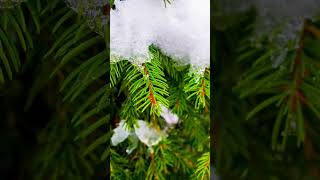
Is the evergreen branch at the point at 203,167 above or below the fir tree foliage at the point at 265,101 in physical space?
below

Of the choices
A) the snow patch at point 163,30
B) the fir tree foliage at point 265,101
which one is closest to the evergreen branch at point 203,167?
the fir tree foliage at point 265,101

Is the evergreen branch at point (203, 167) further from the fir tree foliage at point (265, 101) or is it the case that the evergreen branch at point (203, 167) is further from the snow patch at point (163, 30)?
the snow patch at point (163, 30)

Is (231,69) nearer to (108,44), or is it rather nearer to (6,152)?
(108,44)

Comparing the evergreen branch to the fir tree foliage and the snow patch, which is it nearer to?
the fir tree foliage

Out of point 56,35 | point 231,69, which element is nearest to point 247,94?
point 231,69

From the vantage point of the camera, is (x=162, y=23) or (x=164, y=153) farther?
(x=164, y=153)

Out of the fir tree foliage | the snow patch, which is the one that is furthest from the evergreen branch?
the snow patch

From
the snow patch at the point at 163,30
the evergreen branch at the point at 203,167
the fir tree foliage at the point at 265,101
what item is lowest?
the evergreen branch at the point at 203,167

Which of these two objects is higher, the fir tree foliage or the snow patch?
the snow patch

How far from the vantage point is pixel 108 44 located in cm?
54

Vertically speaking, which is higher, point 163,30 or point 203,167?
point 163,30

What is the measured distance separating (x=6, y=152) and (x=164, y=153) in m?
0.23

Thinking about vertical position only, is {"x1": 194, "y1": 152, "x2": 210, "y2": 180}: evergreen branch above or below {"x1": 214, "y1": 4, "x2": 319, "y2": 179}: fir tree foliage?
below

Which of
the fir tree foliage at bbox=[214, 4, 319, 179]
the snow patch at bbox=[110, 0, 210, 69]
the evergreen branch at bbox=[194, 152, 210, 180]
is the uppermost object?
the snow patch at bbox=[110, 0, 210, 69]
